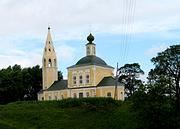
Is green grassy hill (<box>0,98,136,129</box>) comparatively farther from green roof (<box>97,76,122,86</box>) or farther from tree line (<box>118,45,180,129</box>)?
green roof (<box>97,76,122,86</box>)

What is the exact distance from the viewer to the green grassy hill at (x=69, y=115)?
Answer: 147 ft

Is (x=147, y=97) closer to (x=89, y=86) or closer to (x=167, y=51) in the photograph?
(x=167, y=51)

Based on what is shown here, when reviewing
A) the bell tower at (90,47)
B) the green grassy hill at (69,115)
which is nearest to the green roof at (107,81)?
the bell tower at (90,47)

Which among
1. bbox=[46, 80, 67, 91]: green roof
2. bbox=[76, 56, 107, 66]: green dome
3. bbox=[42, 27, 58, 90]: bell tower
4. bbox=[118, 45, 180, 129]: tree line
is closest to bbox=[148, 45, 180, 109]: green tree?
bbox=[118, 45, 180, 129]: tree line

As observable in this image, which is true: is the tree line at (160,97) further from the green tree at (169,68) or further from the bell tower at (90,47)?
the bell tower at (90,47)

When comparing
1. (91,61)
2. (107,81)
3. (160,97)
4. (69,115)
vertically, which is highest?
(91,61)

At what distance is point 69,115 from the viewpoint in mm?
49188

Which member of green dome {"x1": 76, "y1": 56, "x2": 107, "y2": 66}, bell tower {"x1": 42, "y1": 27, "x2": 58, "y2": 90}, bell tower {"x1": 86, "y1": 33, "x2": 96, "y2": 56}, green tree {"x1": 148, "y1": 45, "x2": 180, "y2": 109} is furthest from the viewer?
bell tower {"x1": 42, "y1": 27, "x2": 58, "y2": 90}

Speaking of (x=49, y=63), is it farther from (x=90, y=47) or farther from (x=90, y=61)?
(x=90, y=61)

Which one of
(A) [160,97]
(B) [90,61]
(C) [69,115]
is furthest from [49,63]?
(A) [160,97]

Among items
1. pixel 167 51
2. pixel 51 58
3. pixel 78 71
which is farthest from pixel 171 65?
pixel 51 58

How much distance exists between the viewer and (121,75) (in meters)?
80.2

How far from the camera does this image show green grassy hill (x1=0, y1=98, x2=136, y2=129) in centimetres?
4472

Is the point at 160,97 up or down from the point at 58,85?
down
